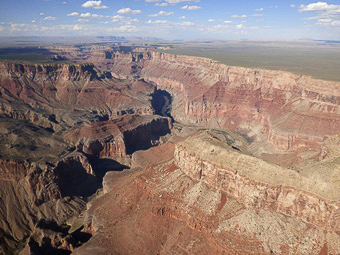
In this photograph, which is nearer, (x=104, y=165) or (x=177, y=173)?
(x=177, y=173)

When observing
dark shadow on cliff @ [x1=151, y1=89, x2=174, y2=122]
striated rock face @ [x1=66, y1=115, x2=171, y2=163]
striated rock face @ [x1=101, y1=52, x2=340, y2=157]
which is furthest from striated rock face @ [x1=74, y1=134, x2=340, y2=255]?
dark shadow on cliff @ [x1=151, y1=89, x2=174, y2=122]

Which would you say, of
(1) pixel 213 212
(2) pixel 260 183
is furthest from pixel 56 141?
(2) pixel 260 183

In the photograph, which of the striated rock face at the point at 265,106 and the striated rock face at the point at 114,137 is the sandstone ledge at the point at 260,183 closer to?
the striated rock face at the point at 114,137

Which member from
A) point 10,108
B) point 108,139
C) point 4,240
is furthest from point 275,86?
point 10,108

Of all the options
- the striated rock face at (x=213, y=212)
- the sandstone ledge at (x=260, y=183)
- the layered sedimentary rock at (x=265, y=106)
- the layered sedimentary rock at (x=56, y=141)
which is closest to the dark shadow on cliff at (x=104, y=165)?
the layered sedimentary rock at (x=56, y=141)

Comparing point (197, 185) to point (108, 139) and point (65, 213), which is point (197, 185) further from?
point (108, 139)

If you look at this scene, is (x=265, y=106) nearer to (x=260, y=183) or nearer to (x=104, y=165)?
(x=104, y=165)

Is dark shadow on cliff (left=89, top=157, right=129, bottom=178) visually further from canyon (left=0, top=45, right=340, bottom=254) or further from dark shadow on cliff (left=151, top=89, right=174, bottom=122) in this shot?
dark shadow on cliff (left=151, top=89, right=174, bottom=122)
